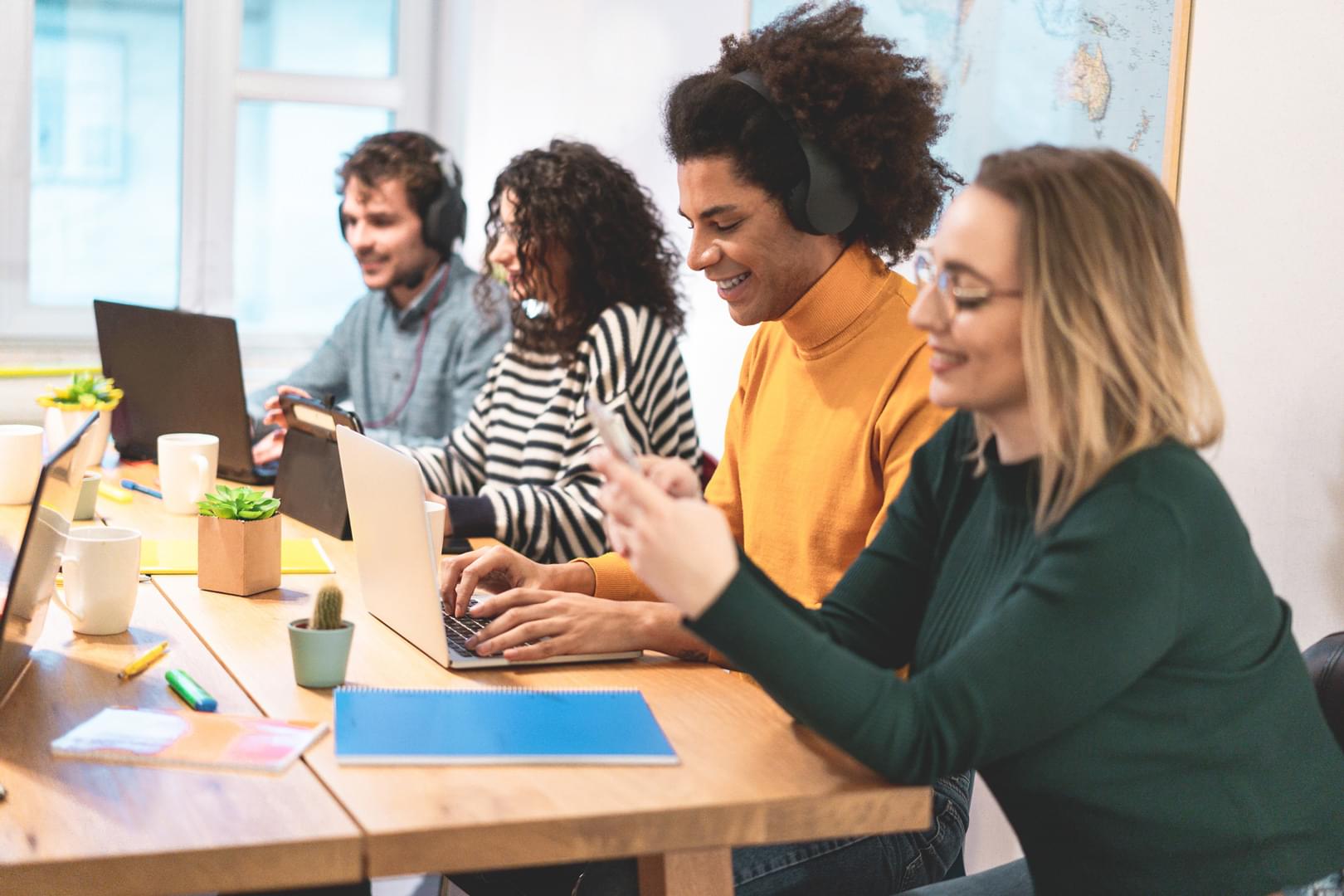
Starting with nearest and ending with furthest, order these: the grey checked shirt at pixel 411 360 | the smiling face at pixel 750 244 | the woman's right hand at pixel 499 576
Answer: the woman's right hand at pixel 499 576 → the smiling face at pixel 750 244 → the grey checked shirt at pixel 411 360

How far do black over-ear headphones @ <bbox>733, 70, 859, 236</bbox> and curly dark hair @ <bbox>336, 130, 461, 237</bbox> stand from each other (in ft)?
5.03

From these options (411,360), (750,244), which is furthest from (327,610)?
(411,360)

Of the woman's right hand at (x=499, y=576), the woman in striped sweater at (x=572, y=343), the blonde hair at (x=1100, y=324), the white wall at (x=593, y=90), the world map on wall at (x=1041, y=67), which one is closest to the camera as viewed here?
the blonde hair at (x=1100, y=324)

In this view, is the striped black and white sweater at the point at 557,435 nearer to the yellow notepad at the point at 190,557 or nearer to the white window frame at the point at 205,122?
the yellow notepad at the point at 190,557

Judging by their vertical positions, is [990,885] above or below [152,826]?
below

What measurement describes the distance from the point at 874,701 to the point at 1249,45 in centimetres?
105

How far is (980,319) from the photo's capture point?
3.49ft

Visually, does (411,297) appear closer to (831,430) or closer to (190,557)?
(190,557)

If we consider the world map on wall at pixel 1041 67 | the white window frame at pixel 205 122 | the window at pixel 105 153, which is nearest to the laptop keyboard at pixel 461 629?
the world map on wall at pixel 1041 67

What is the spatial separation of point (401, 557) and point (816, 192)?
24.5 inches

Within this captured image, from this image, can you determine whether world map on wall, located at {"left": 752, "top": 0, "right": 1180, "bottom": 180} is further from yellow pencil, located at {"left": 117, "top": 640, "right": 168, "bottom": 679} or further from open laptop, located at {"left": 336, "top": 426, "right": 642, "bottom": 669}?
yellow pencil, located at {"left": 117, "top": 640, "right": 168, "bottom": 679}

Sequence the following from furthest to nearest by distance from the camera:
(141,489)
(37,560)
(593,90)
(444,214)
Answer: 1. (593,90)
2. (444,214)
3. (141,489)
4. (37,560)

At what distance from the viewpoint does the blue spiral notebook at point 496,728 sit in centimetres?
108

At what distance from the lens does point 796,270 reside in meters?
1.61
